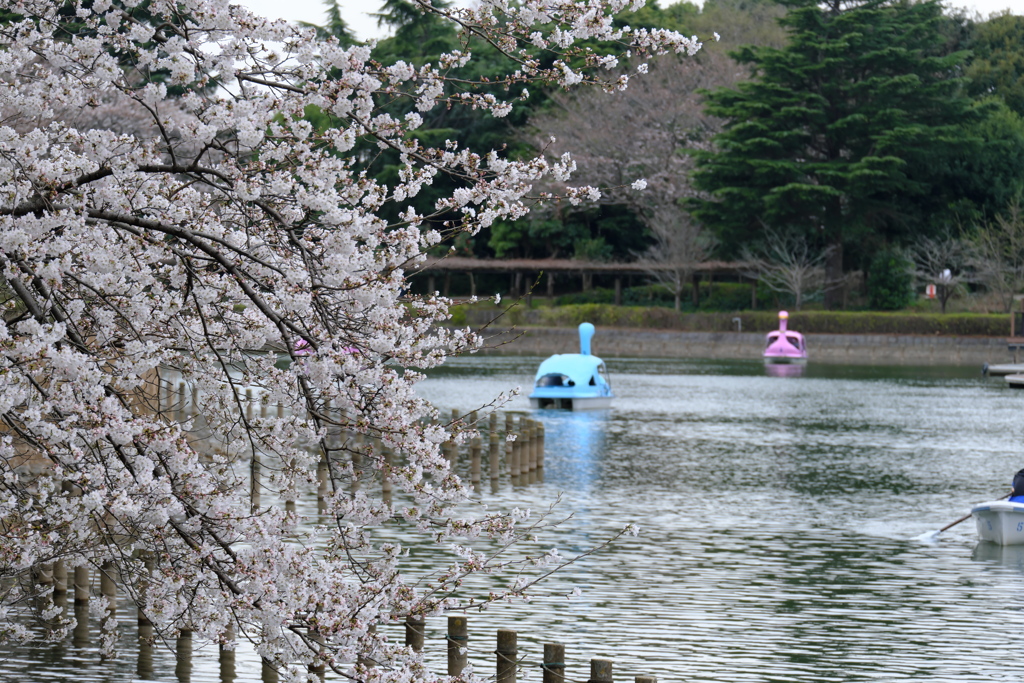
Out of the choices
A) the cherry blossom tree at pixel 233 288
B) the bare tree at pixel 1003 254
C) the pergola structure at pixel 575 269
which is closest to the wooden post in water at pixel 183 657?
the cherry blossom tree at pixel 233 288

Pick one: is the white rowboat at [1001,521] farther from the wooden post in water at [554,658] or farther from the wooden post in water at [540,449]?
the wooden post in water at [554,658]

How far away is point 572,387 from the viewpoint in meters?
31.6

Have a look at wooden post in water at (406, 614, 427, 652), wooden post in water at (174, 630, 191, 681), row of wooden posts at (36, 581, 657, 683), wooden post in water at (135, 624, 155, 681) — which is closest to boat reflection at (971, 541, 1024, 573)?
row of wooden posts at (36, 581, 657, 683)

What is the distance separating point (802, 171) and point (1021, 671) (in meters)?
44.7

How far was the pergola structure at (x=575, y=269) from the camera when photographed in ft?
186

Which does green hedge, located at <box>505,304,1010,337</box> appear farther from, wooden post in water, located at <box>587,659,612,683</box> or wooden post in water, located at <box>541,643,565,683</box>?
wooden post in water, located at <box>587,659,612,683</box>

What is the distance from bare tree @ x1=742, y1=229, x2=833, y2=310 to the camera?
2111 inches

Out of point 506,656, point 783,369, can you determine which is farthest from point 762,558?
point 783,369

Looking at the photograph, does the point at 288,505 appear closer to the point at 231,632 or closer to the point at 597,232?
the point at 231,632

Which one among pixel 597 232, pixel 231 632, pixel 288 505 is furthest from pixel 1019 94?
pixel 231 632

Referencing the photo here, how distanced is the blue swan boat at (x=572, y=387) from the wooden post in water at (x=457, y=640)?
78.4 feet

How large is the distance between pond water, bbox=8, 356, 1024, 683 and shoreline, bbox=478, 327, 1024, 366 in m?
19.9

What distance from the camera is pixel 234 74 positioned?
19.3ft

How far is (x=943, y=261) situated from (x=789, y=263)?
625cm
